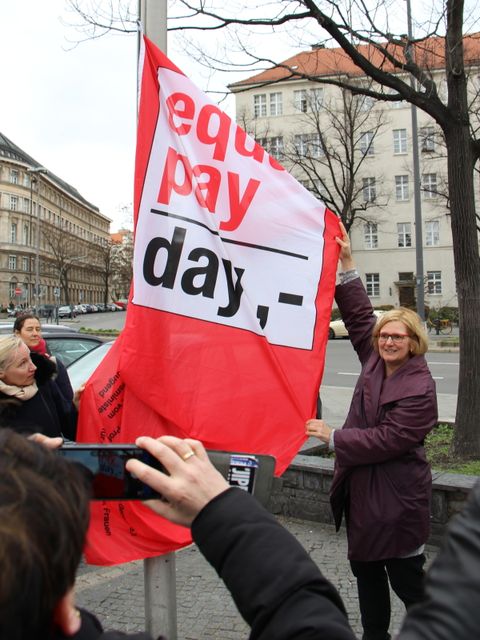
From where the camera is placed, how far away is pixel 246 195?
2803mm

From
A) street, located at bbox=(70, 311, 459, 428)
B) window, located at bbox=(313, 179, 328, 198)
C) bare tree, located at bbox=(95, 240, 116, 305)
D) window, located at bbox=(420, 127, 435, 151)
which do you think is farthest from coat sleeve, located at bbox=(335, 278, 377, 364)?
bare tree, located at bbox=(95, 240, 116, 305)

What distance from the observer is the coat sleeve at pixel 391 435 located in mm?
2729

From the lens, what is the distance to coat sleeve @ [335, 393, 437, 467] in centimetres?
273

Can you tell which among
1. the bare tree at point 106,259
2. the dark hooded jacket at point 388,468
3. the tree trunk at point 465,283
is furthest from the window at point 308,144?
the bare tree at point 106,259

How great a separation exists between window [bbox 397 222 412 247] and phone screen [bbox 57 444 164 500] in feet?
160

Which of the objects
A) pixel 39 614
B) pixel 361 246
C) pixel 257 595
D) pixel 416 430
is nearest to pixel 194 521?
pixel 257 595

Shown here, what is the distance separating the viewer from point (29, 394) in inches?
125

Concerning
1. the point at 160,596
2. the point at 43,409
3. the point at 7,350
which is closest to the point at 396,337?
the point at 160,596

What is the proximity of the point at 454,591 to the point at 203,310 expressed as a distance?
190 cm

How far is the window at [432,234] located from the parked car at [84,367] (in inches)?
1762

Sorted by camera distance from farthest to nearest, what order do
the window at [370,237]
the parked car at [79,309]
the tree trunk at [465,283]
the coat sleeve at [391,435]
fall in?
the parked car at [79,309]
the window at [370,237]
the tree trunk at [465,283]
the coat sleeve at [391,435]

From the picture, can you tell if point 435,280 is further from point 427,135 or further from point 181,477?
point 181,477

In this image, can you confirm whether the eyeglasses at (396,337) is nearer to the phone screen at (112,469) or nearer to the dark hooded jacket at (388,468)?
the dark hooded jacket at (388,468)

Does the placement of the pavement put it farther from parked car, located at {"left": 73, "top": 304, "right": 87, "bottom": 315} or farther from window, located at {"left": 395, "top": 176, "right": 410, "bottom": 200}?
parked car, located at {"left": 73, "top": 304, "right": 87, "bottom": 315}
